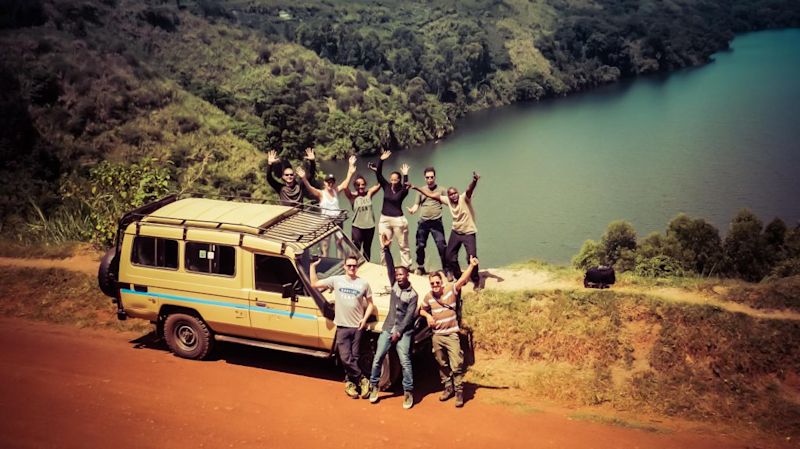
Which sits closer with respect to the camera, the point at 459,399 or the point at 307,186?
the point at 459,399

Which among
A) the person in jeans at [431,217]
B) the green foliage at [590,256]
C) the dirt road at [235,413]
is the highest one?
the person in jeans at [431,217]

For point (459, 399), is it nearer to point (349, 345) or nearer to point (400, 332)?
point (400, 332)

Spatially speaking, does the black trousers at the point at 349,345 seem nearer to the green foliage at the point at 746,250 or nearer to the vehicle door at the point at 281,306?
the vehicle door at the point at 281,306

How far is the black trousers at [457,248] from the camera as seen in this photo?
11.5 m

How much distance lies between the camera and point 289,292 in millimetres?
9031

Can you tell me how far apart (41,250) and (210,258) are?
→ 7.37 m

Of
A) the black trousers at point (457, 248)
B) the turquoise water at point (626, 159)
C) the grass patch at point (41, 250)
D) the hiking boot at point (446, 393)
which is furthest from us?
the turquoise water at point (626, 159)

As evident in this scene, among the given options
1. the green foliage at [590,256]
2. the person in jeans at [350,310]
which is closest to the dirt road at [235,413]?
the person in jeans at [350,310]

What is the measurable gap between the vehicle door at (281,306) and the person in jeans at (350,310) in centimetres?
35

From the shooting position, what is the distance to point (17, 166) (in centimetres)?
3909

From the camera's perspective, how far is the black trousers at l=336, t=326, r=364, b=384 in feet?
28.8

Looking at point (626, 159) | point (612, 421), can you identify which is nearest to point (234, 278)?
point (612, 421)

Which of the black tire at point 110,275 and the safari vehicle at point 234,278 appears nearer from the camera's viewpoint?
the safari vehicle at point 234,278

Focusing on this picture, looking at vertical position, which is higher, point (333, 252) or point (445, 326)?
point (333, 252)
